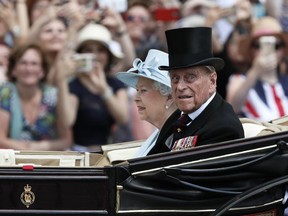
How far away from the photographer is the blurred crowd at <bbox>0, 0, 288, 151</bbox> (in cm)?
871

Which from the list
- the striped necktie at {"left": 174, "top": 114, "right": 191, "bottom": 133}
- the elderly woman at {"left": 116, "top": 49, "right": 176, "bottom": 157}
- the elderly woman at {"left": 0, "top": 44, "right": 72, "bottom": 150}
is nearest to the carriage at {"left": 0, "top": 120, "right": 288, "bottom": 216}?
the striped necktie at {"left": 174, "top": 114, "right": 191, "bottom": 133}

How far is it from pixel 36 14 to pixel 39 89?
1.34m

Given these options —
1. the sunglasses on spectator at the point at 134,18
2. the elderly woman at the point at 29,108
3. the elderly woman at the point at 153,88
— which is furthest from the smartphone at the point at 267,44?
the elderly woman at the point at 153,88

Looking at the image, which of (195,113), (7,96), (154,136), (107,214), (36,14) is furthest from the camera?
(36,14)

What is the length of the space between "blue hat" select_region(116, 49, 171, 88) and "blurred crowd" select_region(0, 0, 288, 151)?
2.30 metres

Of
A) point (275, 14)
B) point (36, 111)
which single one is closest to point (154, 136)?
point (36, 111)

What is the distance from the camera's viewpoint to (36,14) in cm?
993

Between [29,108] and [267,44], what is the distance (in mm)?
2231

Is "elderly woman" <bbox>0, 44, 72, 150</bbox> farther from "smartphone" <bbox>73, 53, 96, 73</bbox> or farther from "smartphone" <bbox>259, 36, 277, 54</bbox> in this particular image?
"smartphone" <bbox>259, 36, 277, 54</bbox>

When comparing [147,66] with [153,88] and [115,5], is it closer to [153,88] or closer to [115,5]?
[153,88]

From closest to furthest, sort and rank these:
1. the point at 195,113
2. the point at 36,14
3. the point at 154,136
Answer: the point at 195,113
the point at 154,136
the point at 36,14

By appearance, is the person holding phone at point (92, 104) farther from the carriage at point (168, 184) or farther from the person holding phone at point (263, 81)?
the carriage at point (168, 184)

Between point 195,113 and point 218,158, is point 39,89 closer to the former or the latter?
point 195,113

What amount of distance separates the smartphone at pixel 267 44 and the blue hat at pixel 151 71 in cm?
297
